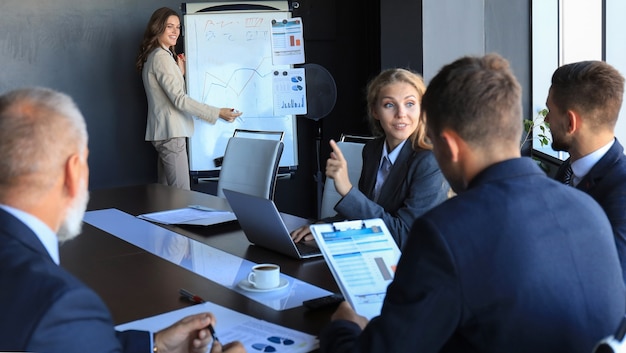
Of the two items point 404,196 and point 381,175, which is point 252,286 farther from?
point 381,175

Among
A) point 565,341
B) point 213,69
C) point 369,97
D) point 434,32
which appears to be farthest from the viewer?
point 213,69

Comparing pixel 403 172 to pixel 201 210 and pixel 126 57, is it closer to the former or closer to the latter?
pixel 201 210

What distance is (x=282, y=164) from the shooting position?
5961 mm

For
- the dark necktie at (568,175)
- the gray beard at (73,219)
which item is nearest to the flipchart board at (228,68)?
the dark necktie at (568,175)

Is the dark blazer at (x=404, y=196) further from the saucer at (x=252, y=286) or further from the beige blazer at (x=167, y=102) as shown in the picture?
the beige blazer at (x=167, y=102)

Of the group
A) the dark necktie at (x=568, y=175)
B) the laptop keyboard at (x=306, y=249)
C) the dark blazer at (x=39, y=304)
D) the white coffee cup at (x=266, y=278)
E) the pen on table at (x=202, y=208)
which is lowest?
the pen on table at (x=202, y=208)

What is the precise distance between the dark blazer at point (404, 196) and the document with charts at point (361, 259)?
421 millimetres

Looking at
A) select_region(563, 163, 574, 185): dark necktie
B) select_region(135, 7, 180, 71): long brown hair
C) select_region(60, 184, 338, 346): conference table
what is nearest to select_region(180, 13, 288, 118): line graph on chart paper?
select_region(135, 7, 180, 71): long brown hair

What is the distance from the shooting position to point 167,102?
17.6 feet

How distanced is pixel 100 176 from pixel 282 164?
1502 millimetres

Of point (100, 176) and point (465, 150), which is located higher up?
point (465, 150)

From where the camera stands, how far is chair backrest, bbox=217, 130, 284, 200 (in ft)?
11.8

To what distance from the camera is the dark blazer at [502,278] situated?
123 cm

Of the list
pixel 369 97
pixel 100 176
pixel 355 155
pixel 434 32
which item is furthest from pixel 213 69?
pixel 369 97
